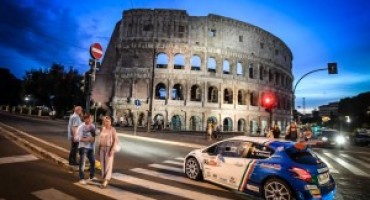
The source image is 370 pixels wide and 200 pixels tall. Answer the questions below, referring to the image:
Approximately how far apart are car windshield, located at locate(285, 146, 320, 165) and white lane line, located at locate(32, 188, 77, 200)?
466cm

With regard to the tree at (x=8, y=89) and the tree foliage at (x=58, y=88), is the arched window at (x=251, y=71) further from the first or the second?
the tree at (x=8, y=89)


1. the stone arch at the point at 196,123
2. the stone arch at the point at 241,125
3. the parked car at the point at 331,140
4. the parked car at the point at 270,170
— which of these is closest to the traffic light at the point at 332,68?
the parked car at the point at 331,140

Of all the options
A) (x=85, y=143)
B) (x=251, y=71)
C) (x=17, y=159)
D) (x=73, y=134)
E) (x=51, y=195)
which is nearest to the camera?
(x=51, y=195)

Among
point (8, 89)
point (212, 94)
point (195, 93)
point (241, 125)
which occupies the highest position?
point (8, 89)

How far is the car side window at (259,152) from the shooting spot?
6902 mm

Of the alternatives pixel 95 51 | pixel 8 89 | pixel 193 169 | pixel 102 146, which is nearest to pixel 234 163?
pixel 193 169

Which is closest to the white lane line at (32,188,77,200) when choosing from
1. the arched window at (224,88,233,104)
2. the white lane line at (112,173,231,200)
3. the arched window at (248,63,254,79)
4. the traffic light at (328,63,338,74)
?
the white lane line at (112,173,231,200)

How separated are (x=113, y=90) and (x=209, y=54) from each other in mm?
14627

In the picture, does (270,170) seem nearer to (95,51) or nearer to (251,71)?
(95,51)

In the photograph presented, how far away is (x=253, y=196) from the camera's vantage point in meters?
7.20

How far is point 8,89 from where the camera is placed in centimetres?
7938

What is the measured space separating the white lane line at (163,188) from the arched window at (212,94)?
3600cm

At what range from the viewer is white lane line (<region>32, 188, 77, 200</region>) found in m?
6.23

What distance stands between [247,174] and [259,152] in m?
0.58
